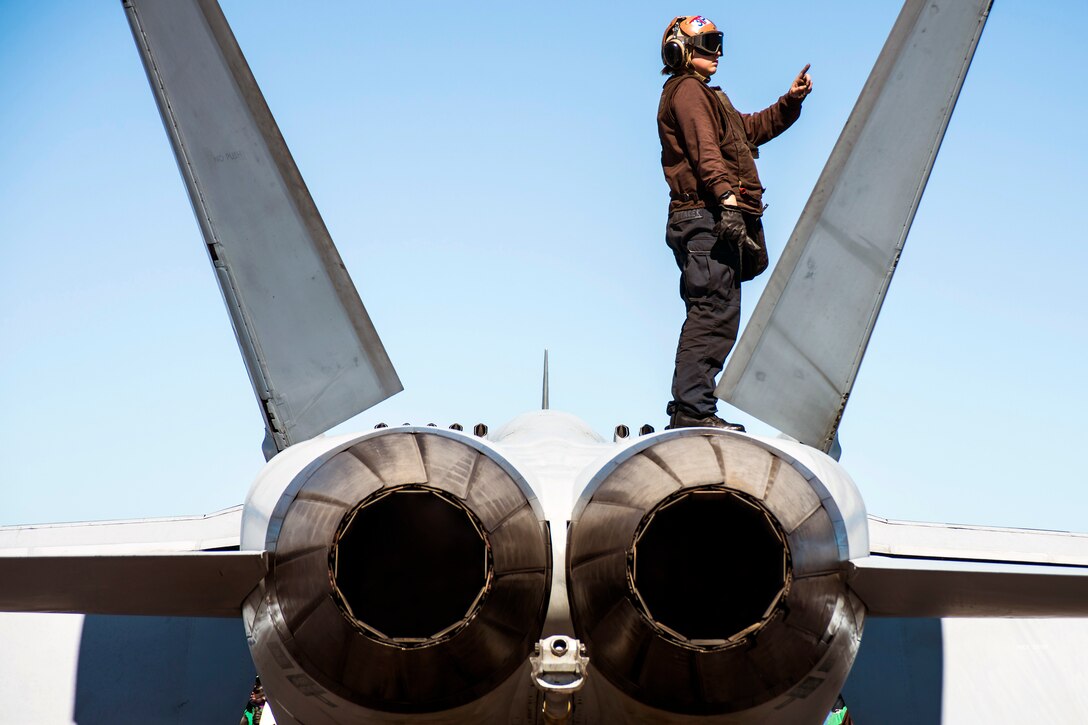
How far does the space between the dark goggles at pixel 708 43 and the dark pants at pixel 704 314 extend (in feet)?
3.01

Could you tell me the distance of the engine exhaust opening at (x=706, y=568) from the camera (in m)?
4.23

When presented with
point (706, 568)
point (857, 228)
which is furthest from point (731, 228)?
point (706, 568)

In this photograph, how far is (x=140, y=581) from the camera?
→ 428cm

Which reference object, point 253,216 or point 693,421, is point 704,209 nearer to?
point 693,421

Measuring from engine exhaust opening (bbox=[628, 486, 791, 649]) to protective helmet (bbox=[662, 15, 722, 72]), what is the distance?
2654 mm

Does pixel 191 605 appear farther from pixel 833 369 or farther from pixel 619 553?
pixel 833 369

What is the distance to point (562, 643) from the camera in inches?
154

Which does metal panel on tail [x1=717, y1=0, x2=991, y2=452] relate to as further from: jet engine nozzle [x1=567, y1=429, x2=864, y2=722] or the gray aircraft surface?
jet engine nozzle [x1=567, y1=429, x2=864, y2=722]

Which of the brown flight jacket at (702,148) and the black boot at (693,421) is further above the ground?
the brown flight jacket at (702,148)

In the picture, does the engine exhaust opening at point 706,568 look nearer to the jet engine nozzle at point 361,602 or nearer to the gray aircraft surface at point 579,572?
the gray aircraft surface at point 579,572

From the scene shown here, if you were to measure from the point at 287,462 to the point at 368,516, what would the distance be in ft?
1.57

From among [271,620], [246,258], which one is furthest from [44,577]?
[246,258]

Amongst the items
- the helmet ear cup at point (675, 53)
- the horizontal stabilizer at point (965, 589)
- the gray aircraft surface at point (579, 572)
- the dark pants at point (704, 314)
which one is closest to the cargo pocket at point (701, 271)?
the dark pants at point (704, 314)

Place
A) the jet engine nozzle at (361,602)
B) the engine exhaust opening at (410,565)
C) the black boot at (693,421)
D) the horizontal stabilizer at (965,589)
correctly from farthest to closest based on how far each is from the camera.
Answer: the black boot at (693,421)
the engine exhaust opening at (410,565)
the horizontal stabilizer at (965,589)
the jet engine nozzle at (361,602)
